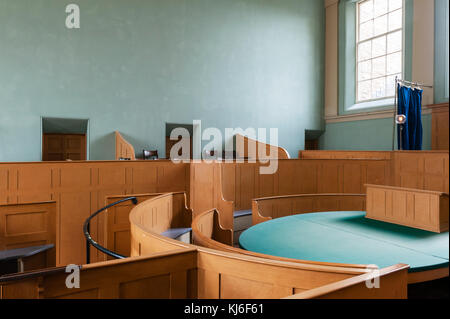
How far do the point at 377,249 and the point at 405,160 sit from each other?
3.48 meters

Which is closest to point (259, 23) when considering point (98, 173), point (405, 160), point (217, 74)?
point (217, 74)

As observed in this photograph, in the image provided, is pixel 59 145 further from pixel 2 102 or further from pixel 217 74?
pixel 217 74

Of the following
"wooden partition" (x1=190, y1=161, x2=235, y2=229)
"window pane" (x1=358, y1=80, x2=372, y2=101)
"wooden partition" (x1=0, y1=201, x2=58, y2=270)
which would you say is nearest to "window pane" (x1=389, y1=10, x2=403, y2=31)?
"window pane" (x1=358, y1=80, x2=372, y2=101)

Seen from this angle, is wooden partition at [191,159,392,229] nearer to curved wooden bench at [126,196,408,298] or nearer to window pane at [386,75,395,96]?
curved wooden bench at [126,196,408,298]

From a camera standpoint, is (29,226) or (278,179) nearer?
(29,226)

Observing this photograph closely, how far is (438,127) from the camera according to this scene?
7.99 m

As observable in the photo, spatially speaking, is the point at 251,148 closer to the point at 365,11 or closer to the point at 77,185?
the point at 77,185

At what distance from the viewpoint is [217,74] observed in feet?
30.1

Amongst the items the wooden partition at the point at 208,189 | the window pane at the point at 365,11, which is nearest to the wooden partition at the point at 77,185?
the wooden partition at the point at 208,189

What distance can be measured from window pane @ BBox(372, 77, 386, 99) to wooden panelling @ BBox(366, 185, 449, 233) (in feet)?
21.8

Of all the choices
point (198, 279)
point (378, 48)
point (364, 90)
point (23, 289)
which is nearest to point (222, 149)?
point (364, 90)

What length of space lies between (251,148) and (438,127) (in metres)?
4.62

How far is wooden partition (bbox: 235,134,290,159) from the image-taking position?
8.07m

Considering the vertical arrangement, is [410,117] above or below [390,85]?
below
